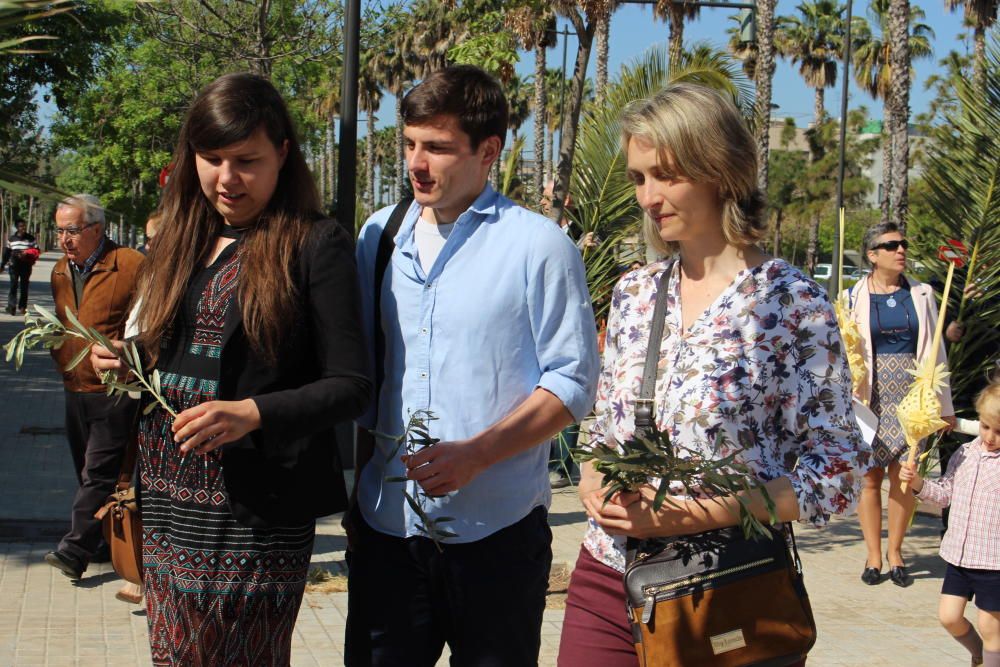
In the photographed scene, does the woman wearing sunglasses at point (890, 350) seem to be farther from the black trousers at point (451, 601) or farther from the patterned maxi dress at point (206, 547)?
the patterned maxi dress at point (206, 547)

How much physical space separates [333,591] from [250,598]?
3716 mm

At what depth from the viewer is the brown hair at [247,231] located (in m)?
2.55

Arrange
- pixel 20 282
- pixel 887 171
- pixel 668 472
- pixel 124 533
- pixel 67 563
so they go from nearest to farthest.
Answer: pixel 668 472
pixel 124 533
pixel 67 563
pixel 20 282
pixel 887 171

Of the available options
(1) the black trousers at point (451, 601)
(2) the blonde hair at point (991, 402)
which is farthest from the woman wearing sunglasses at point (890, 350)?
(1) the black trousers at point (451, 601)

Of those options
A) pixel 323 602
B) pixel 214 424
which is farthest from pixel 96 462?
pixel 214 424

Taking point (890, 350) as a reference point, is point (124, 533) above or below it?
below

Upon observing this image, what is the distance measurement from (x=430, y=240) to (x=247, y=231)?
0.44 meters

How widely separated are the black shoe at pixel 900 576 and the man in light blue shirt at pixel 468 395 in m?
4.77

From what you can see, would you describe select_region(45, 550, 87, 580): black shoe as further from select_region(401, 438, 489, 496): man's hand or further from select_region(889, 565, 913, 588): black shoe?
select_region(889, 565, 913, 588): black shoe

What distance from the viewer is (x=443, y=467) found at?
2.52m

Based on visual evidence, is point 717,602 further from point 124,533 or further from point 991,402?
point 991,402

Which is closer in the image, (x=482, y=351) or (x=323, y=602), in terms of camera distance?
(x=482, y=351)

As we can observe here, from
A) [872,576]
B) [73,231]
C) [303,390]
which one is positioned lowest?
[872,576]

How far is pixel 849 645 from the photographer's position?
5.64m
